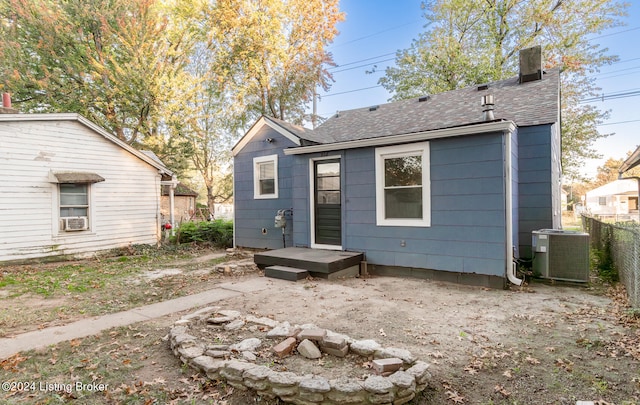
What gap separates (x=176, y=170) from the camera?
18.5m

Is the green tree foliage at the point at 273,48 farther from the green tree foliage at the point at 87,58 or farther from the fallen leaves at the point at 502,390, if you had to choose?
the fallen leaves at the point at 502,390

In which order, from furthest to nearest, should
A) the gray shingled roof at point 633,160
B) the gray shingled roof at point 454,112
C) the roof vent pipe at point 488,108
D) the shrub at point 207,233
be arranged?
the shrub at point 207,233, the gray shingled roof at point 633,160, the gray shingled roof at point 454,112, the roof vent pipe at point 488,108

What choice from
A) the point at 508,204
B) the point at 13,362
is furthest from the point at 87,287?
the point at 508,204

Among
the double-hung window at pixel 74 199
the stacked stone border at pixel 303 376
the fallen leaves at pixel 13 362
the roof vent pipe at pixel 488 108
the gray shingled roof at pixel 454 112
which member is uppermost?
the gray shingled roof at pixel 454 112

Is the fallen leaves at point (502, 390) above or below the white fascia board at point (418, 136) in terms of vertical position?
below

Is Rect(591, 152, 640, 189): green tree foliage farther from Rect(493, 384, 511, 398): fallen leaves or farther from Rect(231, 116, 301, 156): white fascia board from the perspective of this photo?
Rect(493, 384, 511, 398): fallen leaves

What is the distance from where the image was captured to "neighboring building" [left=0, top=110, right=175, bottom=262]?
301 inches

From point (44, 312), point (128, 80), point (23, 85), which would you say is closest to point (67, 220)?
point (44, 312)

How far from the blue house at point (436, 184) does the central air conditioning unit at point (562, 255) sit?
0.48m

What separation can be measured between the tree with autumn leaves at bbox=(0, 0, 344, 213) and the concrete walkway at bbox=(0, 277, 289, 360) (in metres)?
14.2

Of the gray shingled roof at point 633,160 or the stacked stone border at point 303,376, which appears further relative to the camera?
the gray shingled roof at point 633,160

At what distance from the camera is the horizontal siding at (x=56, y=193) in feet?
25.0

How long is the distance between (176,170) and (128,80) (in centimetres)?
510

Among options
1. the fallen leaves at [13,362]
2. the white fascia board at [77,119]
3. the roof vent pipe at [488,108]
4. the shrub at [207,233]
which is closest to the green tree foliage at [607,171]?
the roof vent pipe at [488,108]
